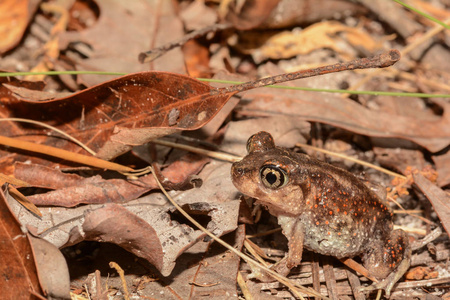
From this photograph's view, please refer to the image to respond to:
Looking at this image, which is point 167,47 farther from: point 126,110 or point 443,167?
point 443,167

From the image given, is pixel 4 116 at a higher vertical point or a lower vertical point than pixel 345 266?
higher

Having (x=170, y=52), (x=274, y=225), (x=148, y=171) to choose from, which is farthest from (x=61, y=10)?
(x=274, y=225)

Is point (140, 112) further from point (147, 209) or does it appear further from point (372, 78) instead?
point (372, 78)

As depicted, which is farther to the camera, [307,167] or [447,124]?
[447,124]

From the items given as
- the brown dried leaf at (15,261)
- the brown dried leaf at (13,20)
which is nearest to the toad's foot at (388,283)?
the brown dried leaf at (15,261)

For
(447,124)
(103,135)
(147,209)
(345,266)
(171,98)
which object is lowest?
(345,266)

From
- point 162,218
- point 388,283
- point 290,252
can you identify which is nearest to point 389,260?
point 388,283

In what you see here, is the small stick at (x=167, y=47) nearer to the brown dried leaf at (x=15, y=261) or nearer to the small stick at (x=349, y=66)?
the small stick at (x=349, y=66)
